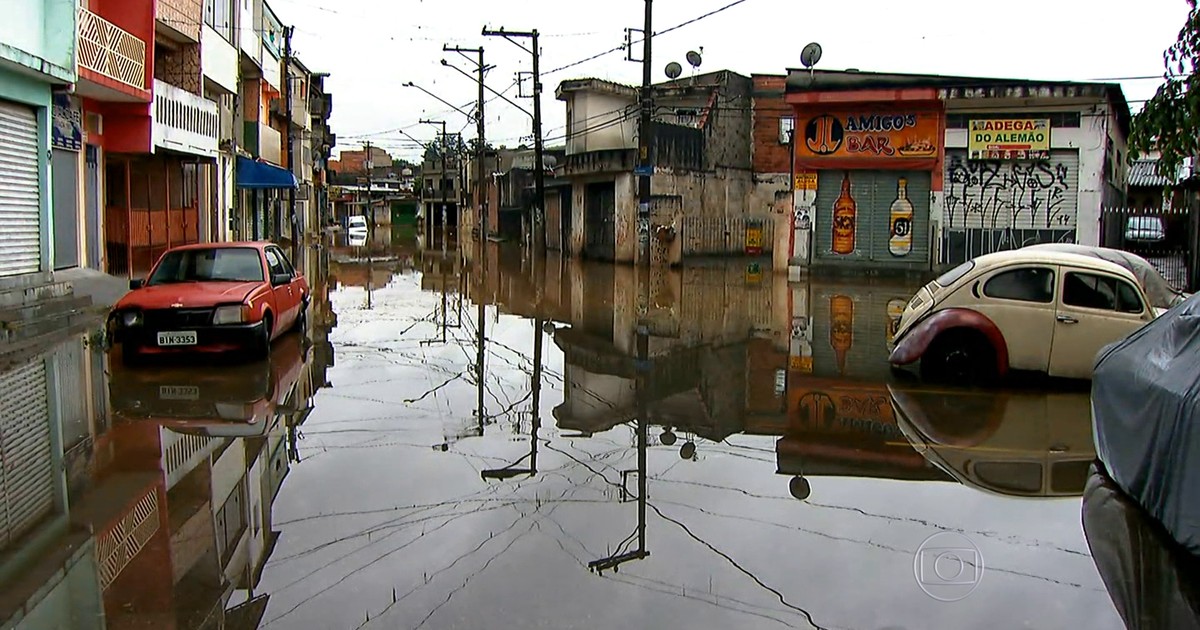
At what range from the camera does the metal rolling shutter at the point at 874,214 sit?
29.0 m

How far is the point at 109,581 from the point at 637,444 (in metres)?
4.54

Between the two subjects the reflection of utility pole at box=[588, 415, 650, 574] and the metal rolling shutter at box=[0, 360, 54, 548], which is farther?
the metal rolling shutter at box=[0, 360, 54, 548]

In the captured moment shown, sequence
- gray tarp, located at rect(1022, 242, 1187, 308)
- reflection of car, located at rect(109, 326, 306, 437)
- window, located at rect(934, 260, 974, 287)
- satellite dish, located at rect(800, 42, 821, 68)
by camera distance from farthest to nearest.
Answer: satellite dish, located at rect(800, 42, 821, 68), gray tarp, located at rect(1022, 242, 1187, 308), window, located at rect(934, 260, 974, 287), reflection of car, located at rect(109, 326, 306, 437)

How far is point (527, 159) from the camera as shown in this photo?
68875mm

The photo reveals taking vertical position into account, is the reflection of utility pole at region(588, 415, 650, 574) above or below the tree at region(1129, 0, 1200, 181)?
below

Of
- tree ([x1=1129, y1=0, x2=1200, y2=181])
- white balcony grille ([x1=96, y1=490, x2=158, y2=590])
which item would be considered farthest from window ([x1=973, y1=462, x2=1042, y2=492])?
white balcony grille ([x1=96, y1=490, x2=158, y2=590])

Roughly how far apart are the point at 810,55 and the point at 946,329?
76.9ft

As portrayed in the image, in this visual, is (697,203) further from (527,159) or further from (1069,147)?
(527,159)

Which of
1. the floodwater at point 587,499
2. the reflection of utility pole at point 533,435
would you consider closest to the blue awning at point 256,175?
the floodwater at point 587,499

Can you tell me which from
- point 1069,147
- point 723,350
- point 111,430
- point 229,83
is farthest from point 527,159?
point 111,430

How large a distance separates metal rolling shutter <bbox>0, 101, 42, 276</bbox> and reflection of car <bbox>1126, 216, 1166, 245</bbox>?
32630 mm

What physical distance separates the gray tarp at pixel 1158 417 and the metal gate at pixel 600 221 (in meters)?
28.7

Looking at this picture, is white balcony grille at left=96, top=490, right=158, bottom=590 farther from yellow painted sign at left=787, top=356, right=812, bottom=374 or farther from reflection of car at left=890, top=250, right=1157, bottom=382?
yellow painted sign at left=787, top=356, right=812, bottom=374

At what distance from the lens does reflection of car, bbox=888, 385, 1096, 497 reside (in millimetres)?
7637
